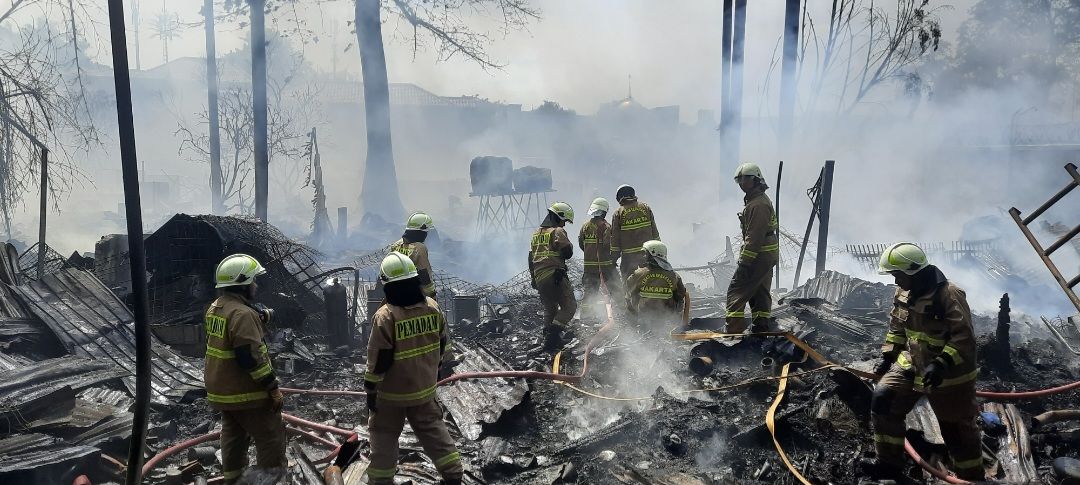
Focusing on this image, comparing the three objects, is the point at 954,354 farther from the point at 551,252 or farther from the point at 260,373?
the point at 551,252

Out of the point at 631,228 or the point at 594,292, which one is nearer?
the point at 631,228

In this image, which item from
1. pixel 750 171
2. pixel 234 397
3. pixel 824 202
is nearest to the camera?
pixel 234 397

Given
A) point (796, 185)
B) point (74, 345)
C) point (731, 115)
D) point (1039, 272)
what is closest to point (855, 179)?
point (796, 185)

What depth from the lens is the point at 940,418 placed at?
5.09m

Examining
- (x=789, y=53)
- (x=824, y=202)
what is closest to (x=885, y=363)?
(x=824, y=202)

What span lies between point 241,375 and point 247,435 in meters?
0.55

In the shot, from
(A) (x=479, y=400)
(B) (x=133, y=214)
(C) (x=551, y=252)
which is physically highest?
(B) (x=133, y=214)

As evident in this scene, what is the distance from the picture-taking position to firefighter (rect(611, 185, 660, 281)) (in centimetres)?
953

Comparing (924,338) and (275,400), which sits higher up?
(924,338)

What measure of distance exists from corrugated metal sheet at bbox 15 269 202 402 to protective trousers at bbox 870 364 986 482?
680 cm

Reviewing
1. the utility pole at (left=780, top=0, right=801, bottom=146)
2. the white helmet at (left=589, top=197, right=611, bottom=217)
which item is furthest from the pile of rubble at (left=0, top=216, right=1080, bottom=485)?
the utility pole at (left=780, top=0, right=801, bottom=146)

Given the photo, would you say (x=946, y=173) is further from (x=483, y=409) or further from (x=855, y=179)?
(x=483, y=409)

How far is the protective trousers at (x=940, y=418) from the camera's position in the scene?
4977 mm

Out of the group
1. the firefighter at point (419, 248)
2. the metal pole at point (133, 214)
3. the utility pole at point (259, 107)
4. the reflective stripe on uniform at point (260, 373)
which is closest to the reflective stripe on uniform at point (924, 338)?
the reflective stripe on uniform at point (260, 373)
